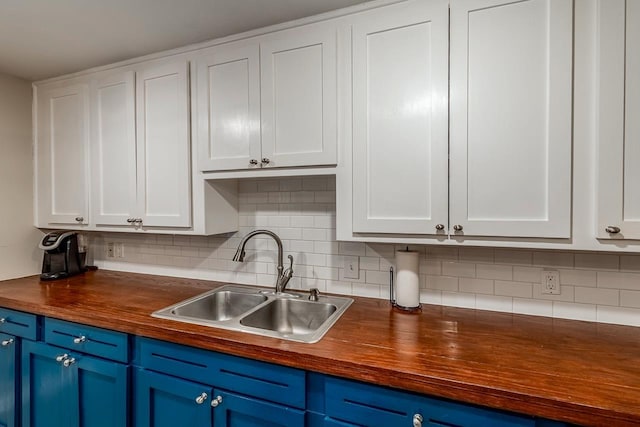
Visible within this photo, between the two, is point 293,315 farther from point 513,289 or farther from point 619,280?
point 619,280

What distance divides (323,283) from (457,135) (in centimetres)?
102

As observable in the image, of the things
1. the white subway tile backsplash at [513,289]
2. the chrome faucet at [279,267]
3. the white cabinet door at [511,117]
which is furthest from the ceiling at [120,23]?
the white subway tile backsplash at [513,289]

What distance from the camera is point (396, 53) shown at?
1.37 m

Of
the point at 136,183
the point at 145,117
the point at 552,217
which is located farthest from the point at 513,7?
the point at 136,183

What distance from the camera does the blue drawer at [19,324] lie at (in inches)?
65.4

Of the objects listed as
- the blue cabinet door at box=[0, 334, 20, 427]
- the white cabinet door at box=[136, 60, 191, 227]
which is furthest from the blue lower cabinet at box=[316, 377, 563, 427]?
the blue cabinet door at box=[0, 334, 20, 427]

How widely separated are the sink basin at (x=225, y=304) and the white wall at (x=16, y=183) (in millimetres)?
1468

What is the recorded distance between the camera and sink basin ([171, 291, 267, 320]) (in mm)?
1788

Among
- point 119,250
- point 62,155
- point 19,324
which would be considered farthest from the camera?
point 119,250

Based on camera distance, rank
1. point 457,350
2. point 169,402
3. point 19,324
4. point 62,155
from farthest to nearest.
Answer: point 62,155, point 19,324, point 169,402, point 457,350

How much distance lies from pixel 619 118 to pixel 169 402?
1.93 meters

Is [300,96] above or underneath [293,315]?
above

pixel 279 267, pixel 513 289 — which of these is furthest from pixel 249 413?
pixel 513 289

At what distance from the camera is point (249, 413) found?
3.92 ft
